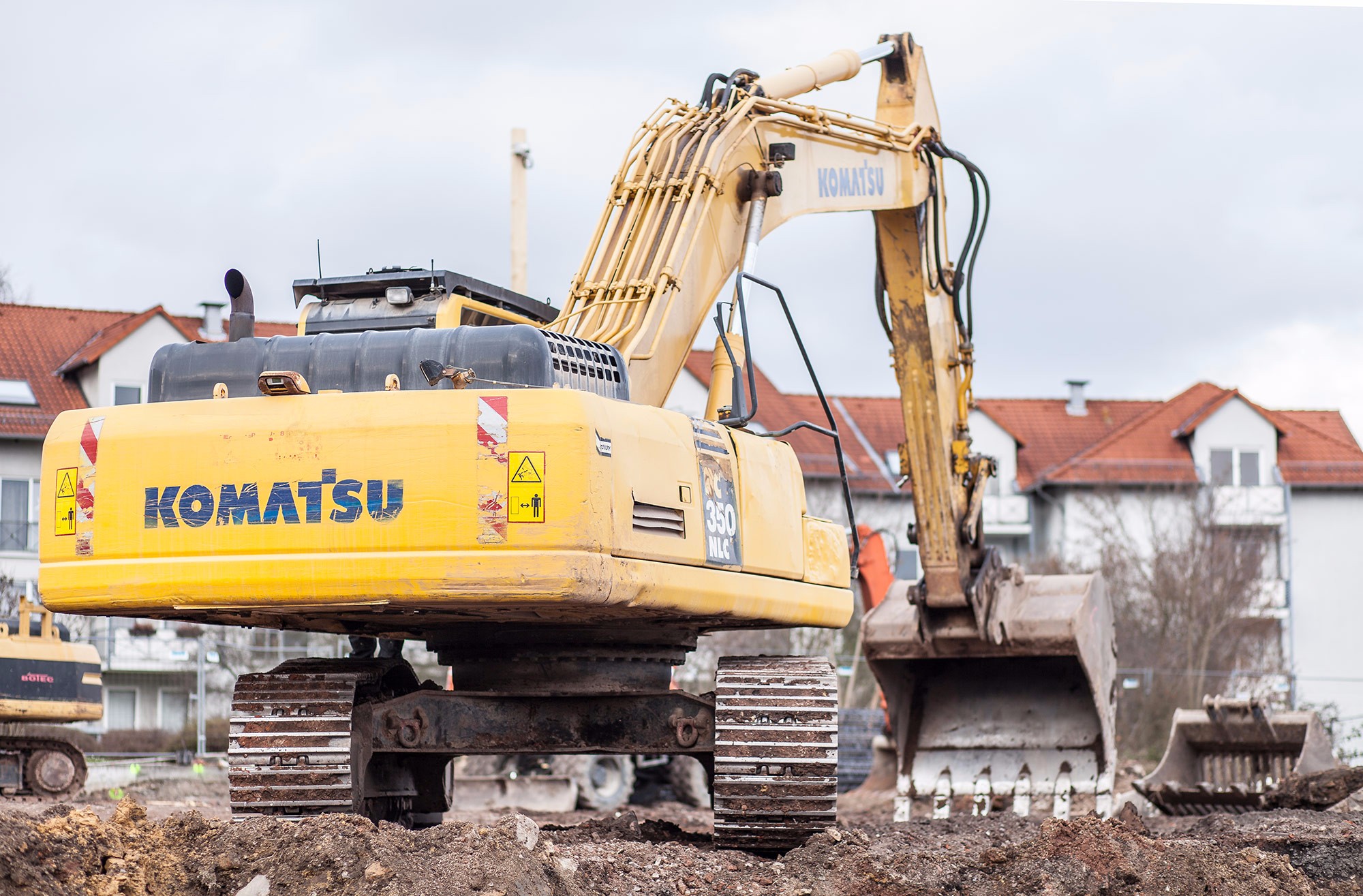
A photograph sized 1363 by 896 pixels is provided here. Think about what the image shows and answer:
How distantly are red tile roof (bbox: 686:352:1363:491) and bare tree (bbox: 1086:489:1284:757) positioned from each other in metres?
3.09

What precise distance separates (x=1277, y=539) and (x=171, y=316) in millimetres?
23867

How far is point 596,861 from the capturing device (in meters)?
6.26

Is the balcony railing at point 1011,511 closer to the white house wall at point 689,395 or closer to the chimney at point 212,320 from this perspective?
the white house wall at point 689,395

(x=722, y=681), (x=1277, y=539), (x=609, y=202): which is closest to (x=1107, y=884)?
(x=722, y=681)

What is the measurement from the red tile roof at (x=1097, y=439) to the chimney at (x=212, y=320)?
9890mm

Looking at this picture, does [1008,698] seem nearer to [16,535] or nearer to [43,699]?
[43,699]

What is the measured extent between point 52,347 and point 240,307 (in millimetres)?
Answer: 28480

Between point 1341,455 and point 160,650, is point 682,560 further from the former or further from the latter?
point 1341,455

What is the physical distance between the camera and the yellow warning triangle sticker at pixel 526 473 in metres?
6.02

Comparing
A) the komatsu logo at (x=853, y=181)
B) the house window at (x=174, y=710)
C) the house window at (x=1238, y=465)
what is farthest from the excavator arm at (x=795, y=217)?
the house window at (x=1238, y=465)

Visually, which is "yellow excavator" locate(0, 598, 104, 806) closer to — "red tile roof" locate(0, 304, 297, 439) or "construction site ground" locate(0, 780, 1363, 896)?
"construction site ground" locate(0, 780, 1363, 896)

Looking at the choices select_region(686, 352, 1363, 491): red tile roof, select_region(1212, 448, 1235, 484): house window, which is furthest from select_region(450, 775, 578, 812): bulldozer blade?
select_region(1212, 448, 1235, 484): house window

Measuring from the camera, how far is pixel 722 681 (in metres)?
7.07

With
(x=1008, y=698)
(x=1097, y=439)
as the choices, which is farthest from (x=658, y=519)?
(x=1097, y=439)
